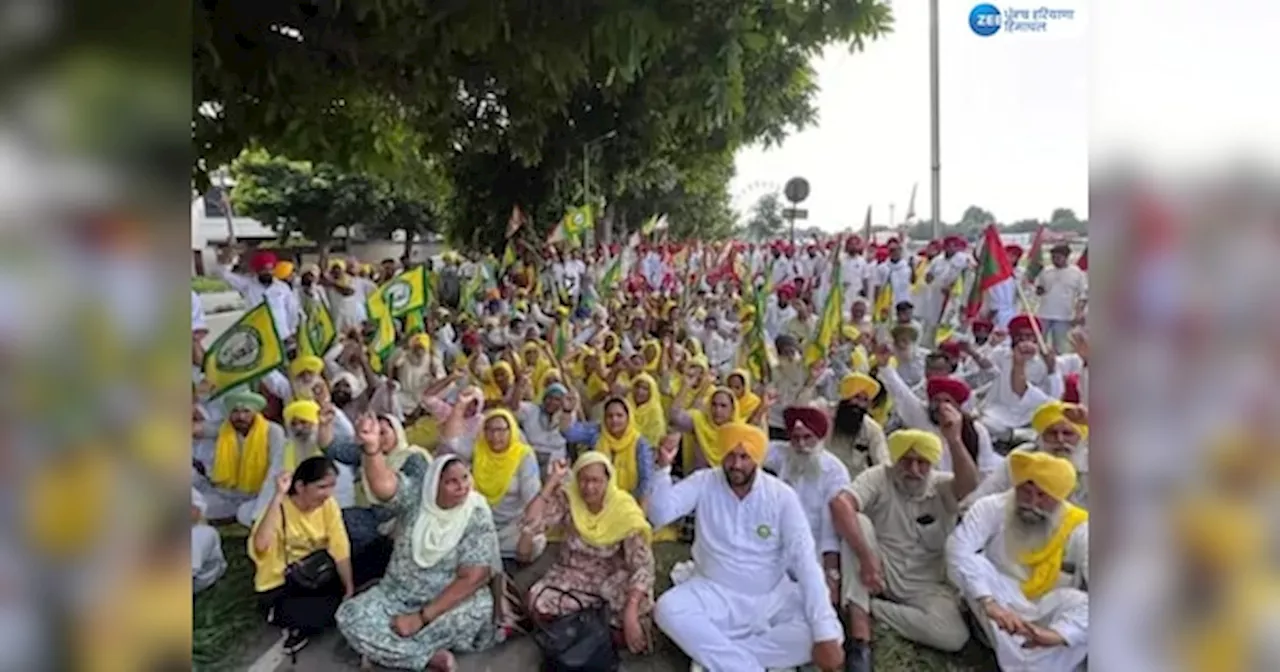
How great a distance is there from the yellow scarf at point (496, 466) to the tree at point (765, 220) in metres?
3.00

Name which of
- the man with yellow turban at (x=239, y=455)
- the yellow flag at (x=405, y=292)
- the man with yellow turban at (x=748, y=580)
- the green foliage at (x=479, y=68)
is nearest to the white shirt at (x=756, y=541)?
the man with yellow turban at (x=748, y=580)

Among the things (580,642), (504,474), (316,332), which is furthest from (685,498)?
(316,332)

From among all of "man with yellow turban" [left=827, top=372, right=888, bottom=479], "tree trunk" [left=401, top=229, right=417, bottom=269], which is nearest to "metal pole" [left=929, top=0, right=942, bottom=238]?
"man with yellow turban" [left=827, top=372, right=888, bottom=479]

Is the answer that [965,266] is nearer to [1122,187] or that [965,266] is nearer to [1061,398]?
[1061,398]

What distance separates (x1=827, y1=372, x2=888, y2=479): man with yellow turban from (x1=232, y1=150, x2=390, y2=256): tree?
589 centimetres

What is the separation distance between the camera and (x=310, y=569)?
3.20 m

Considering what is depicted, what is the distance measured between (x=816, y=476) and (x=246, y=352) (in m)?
1.93

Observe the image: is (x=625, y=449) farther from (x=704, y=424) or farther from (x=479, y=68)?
(x=479, y=68)

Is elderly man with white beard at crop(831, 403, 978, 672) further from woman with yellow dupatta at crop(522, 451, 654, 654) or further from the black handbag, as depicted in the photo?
the black handbag

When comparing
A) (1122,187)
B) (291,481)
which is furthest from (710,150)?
(1122,187)

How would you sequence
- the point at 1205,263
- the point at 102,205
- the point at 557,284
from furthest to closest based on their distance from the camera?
the point at 557,284, the point at 1205,263, the point at 102,205

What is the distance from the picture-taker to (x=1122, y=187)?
1.60 meters

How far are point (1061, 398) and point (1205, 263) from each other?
6.90 feet

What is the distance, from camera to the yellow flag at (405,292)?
4711 millimetres
